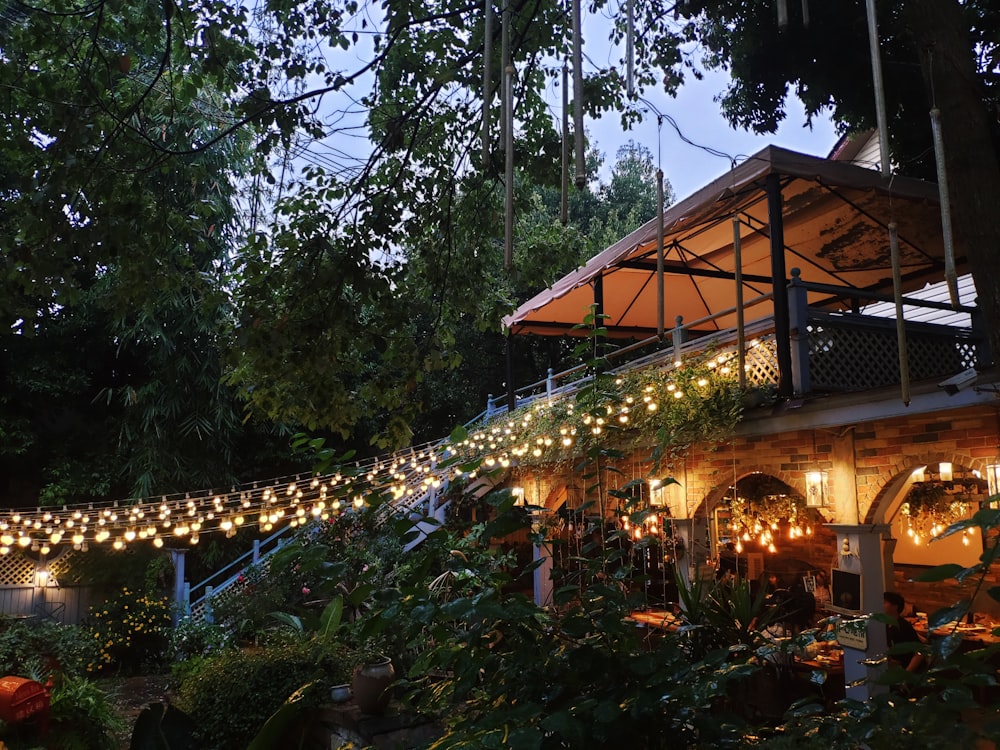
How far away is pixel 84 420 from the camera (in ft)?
55.6

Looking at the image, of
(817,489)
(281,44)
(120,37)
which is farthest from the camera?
(817,489)

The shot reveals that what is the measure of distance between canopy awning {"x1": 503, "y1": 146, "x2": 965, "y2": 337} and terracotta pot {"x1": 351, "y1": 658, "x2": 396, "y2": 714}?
185 inches

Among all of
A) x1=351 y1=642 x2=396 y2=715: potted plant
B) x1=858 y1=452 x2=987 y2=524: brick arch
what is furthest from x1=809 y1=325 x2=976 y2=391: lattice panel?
x1=351 y1=642 x2=396 y2=715: potted plant

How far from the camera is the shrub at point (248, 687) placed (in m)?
6.39

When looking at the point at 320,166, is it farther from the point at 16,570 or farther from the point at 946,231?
the point at 16,570

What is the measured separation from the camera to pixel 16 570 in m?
13.3

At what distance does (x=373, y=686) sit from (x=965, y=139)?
5.46m

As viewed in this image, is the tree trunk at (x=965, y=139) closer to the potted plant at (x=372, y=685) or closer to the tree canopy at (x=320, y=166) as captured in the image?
the tree canopy at (x=320, y=166)

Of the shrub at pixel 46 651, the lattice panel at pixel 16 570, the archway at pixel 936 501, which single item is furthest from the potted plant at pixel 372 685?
the lattice panel at pixel 16 570

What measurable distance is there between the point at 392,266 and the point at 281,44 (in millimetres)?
1944

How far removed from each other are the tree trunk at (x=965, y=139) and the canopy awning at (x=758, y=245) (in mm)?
1759

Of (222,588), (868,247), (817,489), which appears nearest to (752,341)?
(817,489)

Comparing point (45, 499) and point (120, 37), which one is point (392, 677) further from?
point (45, 499)

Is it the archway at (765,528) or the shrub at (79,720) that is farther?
the archway at (765,528)
